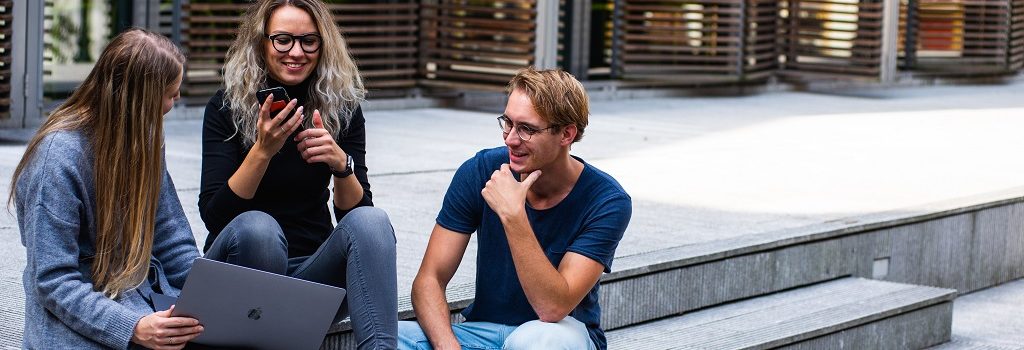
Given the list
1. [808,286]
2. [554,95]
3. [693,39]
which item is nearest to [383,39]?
[693,39]

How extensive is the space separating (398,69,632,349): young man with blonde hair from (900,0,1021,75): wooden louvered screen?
46.8 ft

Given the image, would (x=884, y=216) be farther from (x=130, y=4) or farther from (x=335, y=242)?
(x=130, y=4)

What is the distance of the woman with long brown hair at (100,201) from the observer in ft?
9.53

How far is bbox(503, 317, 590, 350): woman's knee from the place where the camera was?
3.44 m

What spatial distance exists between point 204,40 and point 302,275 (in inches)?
264

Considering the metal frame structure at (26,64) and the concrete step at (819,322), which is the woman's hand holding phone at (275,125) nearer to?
the concrete step at (819,322)

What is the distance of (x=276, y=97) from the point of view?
3662mm

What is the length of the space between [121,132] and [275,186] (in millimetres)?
872

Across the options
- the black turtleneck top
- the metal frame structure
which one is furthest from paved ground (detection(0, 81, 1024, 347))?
the metal frame structure

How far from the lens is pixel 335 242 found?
3.60m

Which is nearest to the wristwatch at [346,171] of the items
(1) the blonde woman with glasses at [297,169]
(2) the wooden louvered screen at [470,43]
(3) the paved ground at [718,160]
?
(1) the blonde woman with glasses at [297,169]

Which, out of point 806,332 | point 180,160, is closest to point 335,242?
point 806,332

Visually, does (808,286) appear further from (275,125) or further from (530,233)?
(275,125)

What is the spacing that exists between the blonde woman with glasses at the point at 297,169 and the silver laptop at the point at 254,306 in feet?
0.89
